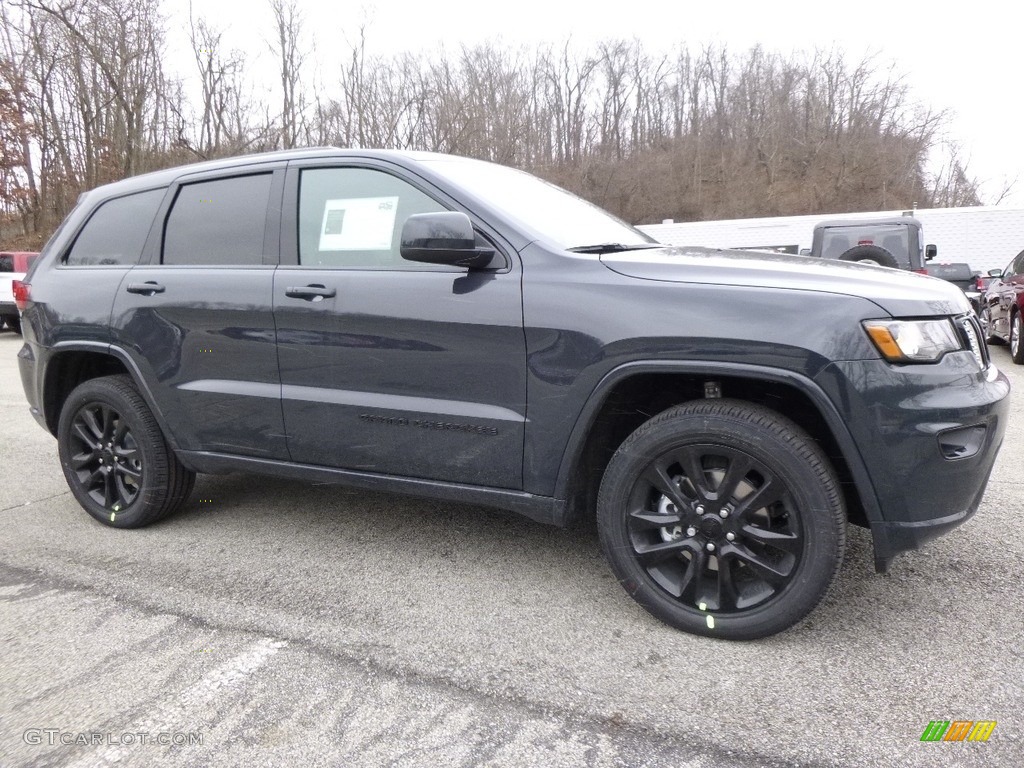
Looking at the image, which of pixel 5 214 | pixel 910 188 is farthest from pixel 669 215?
pixel 5 214

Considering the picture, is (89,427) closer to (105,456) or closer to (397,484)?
(105,456)

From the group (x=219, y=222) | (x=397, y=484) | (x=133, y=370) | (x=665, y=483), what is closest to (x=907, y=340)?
(x=665, y=483)

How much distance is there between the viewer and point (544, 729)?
82.5 inches

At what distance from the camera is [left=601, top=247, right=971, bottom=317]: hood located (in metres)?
2.35

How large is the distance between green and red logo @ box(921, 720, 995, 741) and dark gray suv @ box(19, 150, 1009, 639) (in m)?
0.48

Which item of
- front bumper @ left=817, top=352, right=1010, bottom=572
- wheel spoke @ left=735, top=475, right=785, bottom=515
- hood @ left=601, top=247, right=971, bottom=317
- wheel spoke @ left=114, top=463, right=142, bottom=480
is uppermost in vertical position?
hood @ left=601, top=247, right=971, bottom=317

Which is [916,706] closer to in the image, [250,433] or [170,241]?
→ [250,433]

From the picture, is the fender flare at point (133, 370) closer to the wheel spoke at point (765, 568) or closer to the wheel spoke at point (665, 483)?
the wheel spoke at point (665, 483)

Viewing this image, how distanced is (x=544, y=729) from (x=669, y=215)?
46422mm

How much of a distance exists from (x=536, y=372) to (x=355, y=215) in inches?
44.6

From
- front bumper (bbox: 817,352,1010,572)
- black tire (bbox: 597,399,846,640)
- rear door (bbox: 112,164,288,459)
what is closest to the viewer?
front bumper (bbox: 817,352,1010,572)

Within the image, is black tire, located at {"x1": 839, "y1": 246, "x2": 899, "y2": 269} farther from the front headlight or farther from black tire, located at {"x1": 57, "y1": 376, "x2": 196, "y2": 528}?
black tire, located at {"x1": 57, "y1": 376, "x2": 196, "y2": 528}

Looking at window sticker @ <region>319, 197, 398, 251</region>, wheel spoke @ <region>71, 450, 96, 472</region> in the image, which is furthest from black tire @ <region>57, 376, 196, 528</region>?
window sticker @ <region>319, 197, 398, 251</region>

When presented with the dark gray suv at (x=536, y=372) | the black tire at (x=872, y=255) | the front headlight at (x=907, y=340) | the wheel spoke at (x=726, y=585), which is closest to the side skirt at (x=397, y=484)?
the dark gray suv at (x=536, y=372)
